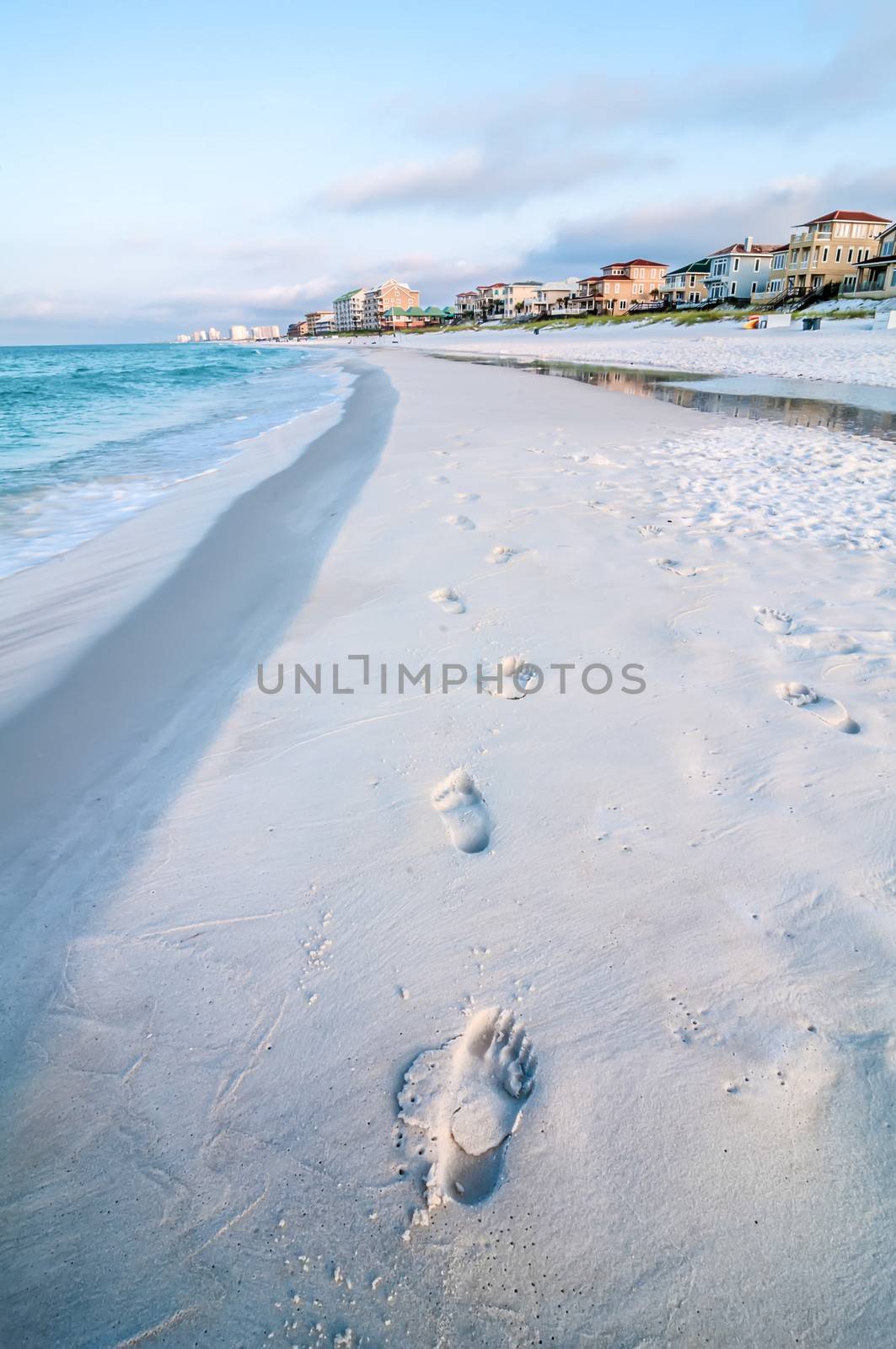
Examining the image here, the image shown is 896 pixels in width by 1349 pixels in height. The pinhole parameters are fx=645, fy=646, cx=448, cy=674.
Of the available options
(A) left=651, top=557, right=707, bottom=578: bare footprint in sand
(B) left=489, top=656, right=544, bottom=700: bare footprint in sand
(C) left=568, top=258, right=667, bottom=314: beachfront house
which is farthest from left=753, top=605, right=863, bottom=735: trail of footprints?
(C) left=568, top=258, right=667, bottom=314: beachfront house

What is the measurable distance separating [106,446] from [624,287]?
93.1 meters

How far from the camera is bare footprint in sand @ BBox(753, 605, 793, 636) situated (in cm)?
348

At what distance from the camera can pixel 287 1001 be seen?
5.74 ft

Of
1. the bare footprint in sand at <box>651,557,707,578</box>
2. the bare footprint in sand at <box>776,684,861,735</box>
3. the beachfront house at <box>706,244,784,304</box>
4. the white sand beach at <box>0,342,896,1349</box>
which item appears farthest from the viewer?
the beachfront house at <box>706,244,784,304</box>

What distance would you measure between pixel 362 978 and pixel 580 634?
86.9 inches

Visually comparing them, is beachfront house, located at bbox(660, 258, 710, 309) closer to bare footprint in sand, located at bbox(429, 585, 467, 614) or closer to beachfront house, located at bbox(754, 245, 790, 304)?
beachfront house, located at bbox(754, 245, 790, 304)

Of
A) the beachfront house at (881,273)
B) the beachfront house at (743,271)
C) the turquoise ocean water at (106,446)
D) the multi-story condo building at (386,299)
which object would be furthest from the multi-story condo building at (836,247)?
the multi-story condo building at (386,299)

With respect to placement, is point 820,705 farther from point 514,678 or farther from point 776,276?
point 776,276

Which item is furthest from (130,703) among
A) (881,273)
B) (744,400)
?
(881,273)

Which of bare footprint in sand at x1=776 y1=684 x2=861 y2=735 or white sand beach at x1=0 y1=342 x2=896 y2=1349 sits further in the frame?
bare footprint in sand at x1=776 y1=684 x2=861 y2=735

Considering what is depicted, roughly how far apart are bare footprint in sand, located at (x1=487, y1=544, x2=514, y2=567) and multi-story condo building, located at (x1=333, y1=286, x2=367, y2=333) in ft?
538

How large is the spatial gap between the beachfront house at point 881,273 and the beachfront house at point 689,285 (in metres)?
20.5

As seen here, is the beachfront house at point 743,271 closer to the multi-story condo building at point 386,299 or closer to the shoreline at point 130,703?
the shoreline at point 130,703

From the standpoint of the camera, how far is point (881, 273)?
4659cm
